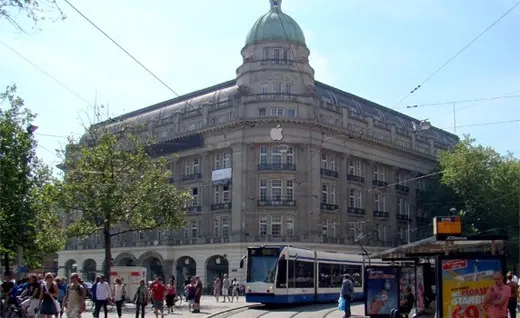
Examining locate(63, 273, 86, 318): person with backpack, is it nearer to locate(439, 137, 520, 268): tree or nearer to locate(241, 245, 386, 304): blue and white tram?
locate(241, 245, 386, 304): blue and white tram

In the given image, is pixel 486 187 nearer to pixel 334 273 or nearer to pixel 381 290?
pixel 334 273

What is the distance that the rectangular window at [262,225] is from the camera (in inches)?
2456

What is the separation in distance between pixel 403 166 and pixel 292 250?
45.5 metres

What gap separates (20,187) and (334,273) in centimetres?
1825

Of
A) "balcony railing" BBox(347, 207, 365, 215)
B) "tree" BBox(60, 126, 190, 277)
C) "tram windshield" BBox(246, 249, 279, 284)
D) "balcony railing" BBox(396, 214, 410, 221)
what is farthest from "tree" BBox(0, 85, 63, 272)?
"balcony railing" BBox(396, 214, 410, 221)

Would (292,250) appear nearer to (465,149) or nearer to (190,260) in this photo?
(190,260)

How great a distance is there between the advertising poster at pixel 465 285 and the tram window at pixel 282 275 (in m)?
18.7

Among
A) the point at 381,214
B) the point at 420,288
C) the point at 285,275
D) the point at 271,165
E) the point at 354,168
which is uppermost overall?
the point at 354,168

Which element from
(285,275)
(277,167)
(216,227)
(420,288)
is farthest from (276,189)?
(420,288)

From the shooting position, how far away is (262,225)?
6253cm

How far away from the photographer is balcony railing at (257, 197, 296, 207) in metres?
62.2

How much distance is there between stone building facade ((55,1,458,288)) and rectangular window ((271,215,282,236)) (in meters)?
0.10

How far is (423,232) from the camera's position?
79688 millimetres

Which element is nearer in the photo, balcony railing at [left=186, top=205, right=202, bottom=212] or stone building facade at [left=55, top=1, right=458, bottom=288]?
stone building facade at [left=55, top=1, right=458, bottom=288]
